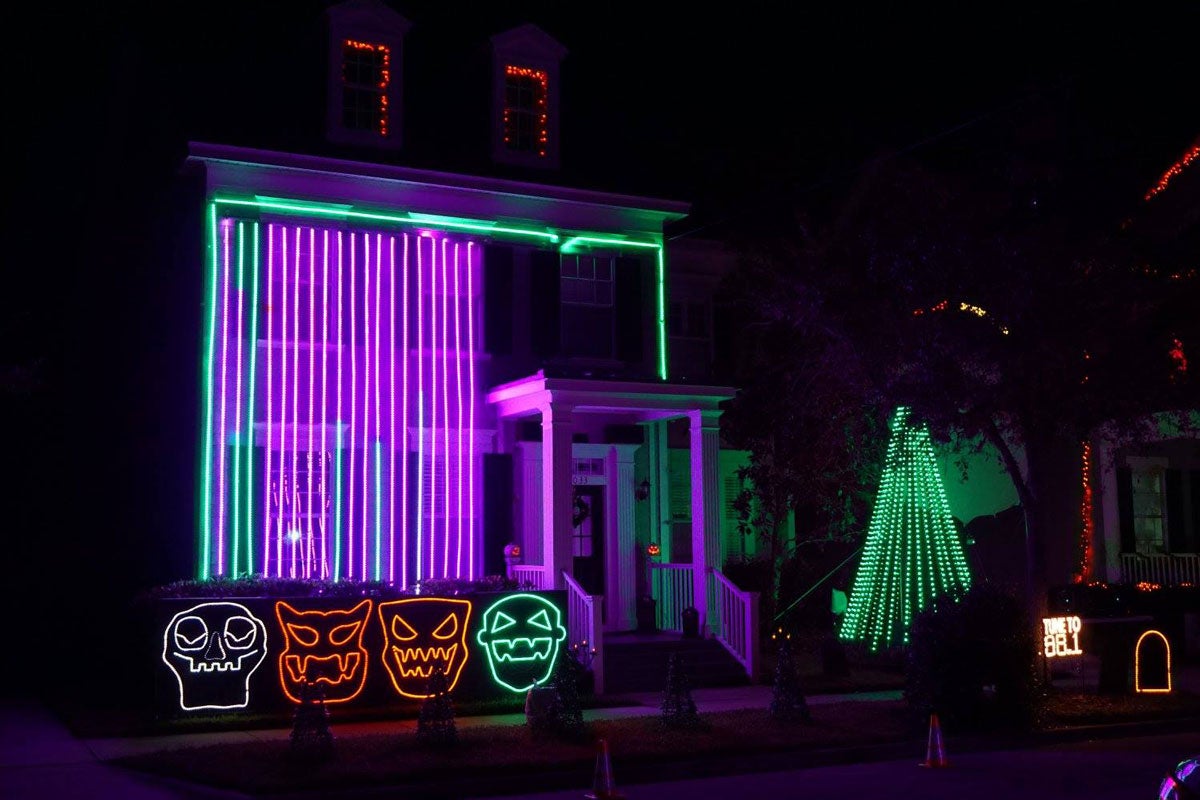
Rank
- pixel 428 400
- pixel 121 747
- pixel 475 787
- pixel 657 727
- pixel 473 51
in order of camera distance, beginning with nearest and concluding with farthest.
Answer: pixel 475 787
pixel 121 747
pixel 657 727
pixel 428 400
pixel 473 51

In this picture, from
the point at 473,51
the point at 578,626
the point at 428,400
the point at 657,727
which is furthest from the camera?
the point at 473,51

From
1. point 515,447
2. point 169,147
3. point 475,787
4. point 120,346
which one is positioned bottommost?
point 475,787

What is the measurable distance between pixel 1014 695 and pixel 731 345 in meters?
10.5

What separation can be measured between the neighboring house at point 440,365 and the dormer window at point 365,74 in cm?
3

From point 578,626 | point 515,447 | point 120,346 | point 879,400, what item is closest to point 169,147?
point 120,346

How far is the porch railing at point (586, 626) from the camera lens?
16938 mm

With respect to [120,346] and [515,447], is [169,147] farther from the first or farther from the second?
[515,447]

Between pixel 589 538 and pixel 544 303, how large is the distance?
4.04 meters

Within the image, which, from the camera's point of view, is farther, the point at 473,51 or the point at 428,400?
the point at 473,51

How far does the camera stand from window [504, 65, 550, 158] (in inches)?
784

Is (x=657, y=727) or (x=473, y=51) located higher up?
(x=473, y=51)

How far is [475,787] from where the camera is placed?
35.6 feet

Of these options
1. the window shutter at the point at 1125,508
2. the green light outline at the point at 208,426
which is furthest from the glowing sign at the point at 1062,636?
the green light outline at the point at 208,426

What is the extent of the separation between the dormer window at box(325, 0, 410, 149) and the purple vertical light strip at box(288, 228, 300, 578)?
2.00m
